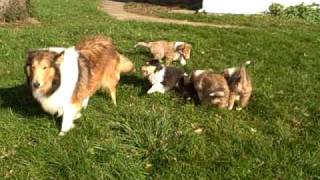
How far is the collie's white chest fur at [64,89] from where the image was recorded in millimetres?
6543

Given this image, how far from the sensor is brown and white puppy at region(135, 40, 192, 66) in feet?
34.6

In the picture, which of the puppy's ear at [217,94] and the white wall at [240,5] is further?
the white wall at [240,5]

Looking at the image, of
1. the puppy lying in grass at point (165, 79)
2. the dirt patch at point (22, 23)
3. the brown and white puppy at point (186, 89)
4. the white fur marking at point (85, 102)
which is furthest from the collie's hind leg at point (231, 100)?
the dirt patch at point (22, 23)

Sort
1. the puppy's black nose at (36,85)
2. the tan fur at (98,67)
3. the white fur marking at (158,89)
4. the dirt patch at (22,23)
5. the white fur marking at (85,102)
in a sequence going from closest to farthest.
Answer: the puppy's black nose at (36,85) < the tan fur at (98,67) < the white fur marking at (85,102) < the white fur marking at (158,89) < the dirt patch at (22,23)

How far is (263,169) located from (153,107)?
84.6 inches

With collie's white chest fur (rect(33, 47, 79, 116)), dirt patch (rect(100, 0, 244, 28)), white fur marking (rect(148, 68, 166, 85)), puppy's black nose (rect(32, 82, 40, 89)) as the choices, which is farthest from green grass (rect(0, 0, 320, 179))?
dirt patch (rect(100, 0, 244, 28))

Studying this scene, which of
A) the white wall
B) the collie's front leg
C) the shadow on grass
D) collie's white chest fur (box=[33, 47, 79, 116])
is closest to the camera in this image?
collie's white chest fur (box=[33, 47, 79, 116])

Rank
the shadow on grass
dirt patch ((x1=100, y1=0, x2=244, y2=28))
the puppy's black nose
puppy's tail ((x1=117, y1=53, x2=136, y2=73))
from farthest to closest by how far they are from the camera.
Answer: dirt patch ((x1=100, y1=0, x2=244, y2=28))
puppy's tail ((x1=117, y1=53, x2=136, y2=73))
the shadow on grass
the puppy's black nose

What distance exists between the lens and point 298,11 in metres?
18.5

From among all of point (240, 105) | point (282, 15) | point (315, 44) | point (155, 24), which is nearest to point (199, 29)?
point (155, 24)

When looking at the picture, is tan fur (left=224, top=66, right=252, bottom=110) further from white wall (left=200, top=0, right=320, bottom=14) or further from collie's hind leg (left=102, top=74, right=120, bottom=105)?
white wall (left=200, top=0, right=320, bottom=14)

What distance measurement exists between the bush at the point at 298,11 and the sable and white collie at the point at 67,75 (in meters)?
11.8

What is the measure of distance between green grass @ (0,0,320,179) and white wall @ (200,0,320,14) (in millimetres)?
7967

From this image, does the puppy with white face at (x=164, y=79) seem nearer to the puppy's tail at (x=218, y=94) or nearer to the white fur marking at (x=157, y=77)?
the white fur marking at (x=157, y=77)
